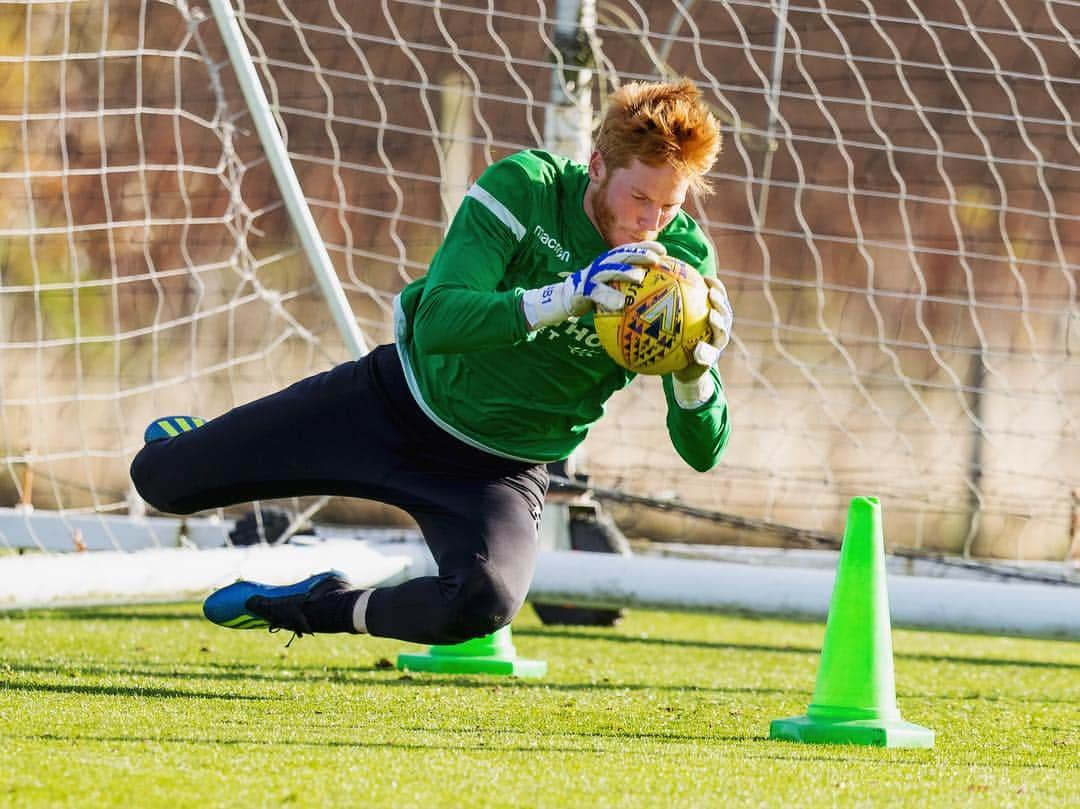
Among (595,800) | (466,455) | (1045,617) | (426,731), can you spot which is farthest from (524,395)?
(1045,617)

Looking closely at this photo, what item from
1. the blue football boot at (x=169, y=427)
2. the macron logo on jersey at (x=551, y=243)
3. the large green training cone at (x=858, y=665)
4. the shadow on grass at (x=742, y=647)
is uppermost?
the macron logo on jersey at (x=551, y=243)

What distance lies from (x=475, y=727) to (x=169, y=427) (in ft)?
4.00

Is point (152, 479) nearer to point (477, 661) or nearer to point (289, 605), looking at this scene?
point (289, 605)

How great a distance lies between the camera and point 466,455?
12.9 feet

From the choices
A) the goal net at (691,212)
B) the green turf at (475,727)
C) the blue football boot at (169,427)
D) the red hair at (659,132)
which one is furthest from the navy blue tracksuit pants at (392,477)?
the goal net at (691,212)

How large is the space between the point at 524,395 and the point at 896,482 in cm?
684

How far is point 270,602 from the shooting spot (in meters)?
4.04

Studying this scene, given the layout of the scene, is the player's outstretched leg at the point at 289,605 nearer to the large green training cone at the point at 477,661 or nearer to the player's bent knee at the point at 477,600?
the player's bent knee at the point at 477,600

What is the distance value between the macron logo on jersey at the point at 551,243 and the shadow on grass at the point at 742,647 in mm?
2748

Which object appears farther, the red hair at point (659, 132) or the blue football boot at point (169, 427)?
the blue football boot at point (169, 427)

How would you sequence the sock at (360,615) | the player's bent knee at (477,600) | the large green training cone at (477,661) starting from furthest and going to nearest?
the large green training cone at (477,661) → the sock at (360,615) → the player's bent knee at (477,600)

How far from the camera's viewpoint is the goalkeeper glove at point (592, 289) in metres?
3.24

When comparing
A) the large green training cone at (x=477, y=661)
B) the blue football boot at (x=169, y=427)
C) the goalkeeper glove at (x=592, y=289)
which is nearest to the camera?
the goalkeeper glove at (x=592, y=289)

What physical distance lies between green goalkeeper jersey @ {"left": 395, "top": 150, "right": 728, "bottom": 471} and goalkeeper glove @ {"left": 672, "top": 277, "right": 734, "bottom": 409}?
48 millimetres
